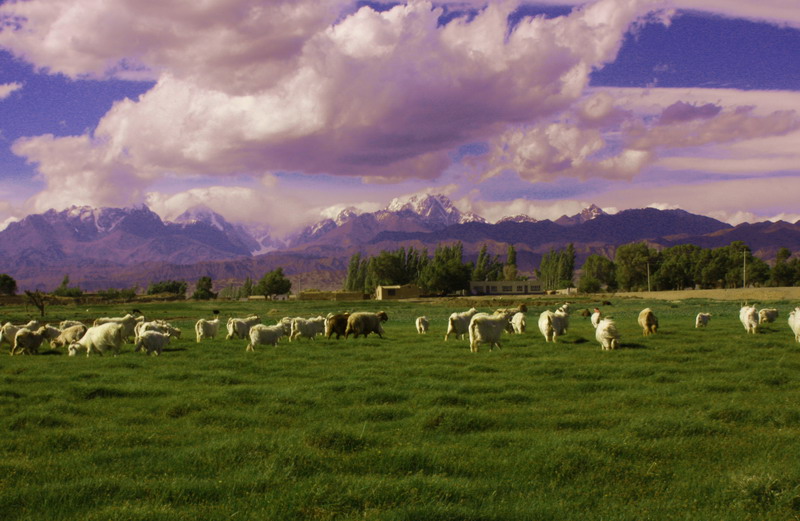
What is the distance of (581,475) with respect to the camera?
968 centimetres

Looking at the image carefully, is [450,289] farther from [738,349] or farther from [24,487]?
[24,487]

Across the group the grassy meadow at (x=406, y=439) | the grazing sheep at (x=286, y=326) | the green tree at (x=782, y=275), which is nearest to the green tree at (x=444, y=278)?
the green tree at (x=782, y=275)

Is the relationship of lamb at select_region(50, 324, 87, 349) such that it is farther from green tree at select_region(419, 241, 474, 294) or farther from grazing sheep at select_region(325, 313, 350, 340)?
green tree at select_region(419, 241, 474, 294)

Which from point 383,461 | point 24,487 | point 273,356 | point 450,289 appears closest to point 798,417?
point 383,461

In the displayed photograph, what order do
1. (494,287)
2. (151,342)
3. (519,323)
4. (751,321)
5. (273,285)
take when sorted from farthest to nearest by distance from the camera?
(273,285) → (494,287) → (519,323) → (751,321) → (151,342)

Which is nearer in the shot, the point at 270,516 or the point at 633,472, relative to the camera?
the point at 270,516

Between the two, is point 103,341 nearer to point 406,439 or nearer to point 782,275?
point 406,439

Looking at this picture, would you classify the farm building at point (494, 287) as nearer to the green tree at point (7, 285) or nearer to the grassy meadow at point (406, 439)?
the green tree at point (7, 285)

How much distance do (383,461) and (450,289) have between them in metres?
145

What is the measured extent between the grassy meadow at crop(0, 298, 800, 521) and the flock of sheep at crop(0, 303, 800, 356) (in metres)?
3.45

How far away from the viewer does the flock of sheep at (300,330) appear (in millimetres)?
24859

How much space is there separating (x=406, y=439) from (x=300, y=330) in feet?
69.9

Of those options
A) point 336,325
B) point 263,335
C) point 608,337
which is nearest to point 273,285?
point 336,325

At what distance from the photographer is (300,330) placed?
1272 inches
